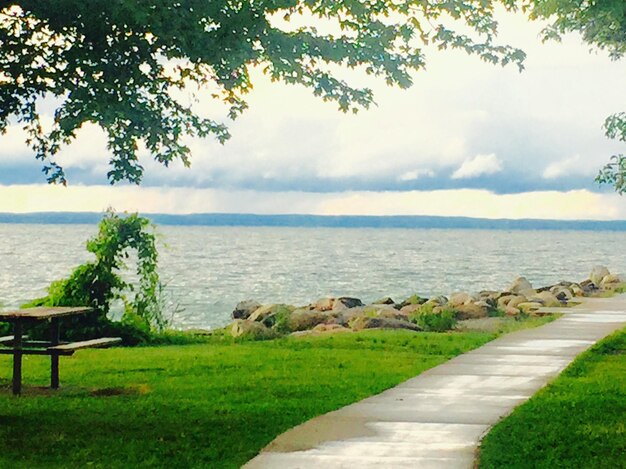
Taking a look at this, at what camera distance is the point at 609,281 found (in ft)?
139

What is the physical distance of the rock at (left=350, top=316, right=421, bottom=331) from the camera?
→ 2402cm

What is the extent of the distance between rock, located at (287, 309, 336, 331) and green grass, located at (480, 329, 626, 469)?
35.3 ft

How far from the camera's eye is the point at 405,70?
1380 cm

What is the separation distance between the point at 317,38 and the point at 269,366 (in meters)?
5.60

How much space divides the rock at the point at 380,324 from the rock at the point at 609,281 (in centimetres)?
1707

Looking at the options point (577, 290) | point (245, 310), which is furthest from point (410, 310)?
point (577, 290)

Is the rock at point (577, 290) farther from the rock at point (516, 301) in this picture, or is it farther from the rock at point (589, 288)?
the rock at point (516, 301)

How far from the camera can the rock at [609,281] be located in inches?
1578

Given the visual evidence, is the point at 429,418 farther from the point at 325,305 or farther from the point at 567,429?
the point at 325,305

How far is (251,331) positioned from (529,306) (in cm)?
808

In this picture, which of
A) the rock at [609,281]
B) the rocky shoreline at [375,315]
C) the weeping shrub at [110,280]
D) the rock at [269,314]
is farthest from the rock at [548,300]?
the weeping shrub at [110,280]

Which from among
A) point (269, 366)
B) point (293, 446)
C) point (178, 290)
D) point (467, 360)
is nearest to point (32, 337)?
point (269, 366)

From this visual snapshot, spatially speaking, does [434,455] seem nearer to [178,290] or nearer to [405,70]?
[405,70]

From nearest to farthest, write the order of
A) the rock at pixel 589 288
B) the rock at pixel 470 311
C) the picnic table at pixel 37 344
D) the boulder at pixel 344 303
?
the picnic table at pixel 37 344
the rock at pixel 470 311
the boulder at pixel 344 303
the rock at pixel 589 288
